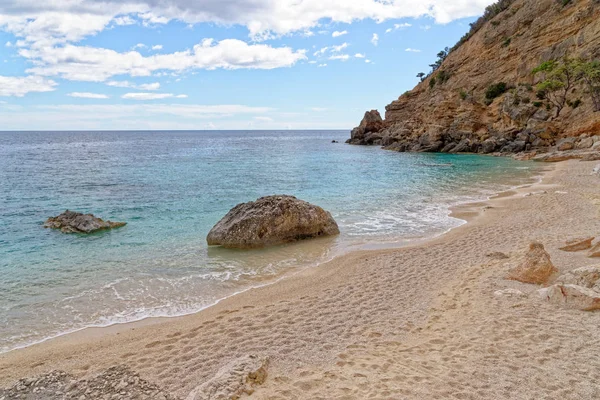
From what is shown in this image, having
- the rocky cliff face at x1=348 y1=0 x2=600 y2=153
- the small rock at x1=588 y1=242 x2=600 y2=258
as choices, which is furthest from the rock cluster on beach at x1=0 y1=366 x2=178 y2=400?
the rocky cliff face at x1=348 y1=0 x2=600 y2=153

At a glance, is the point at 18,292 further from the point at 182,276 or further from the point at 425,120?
the point at 425,120

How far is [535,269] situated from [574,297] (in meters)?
1.35

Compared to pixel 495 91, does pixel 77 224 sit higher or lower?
lower

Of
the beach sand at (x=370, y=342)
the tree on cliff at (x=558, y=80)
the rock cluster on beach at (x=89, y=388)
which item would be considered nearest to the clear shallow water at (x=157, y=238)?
the beach sand at (x=370, y=342)

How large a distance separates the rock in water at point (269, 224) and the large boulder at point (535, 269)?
237 inches

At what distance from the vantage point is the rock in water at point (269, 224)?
1173 cm

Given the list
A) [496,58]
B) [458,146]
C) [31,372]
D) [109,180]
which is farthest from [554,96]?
[31,372]

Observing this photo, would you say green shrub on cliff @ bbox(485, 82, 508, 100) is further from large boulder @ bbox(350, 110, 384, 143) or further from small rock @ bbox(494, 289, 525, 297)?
small rock @ bbox(494, 289, 525, 297)

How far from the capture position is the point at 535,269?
7773 mm

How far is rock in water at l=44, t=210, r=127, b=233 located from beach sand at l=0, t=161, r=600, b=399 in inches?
296

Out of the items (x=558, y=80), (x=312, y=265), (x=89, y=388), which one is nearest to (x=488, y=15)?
(x=558, y=80)

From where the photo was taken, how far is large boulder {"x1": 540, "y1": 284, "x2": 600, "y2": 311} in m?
6.24

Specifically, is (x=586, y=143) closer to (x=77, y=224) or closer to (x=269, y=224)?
(x=269, y=224)

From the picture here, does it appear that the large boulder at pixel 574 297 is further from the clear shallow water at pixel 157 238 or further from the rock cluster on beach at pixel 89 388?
the rock cluster on beach at pixel 89 388
